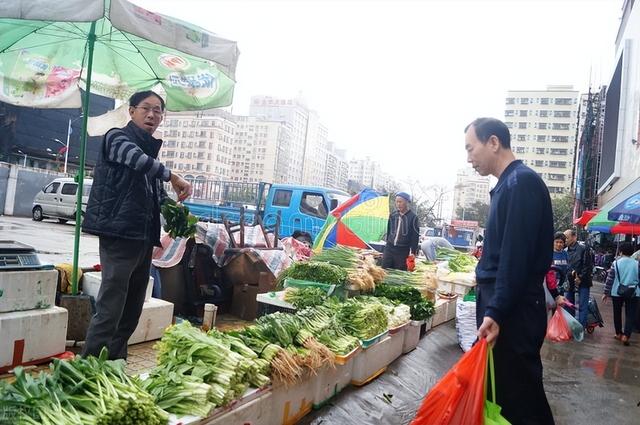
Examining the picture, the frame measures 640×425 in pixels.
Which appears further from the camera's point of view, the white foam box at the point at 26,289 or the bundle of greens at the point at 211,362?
the white foam box at the point at 26,289

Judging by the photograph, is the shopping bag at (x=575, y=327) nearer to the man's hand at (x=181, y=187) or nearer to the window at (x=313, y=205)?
the man's hand at (x=181, y=187)

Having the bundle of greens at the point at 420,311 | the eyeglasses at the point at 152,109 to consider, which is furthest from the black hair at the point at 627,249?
the eyeglasses at the point at 152,109

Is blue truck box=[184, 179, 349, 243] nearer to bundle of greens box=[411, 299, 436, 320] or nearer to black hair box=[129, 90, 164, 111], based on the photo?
bundle of greens box=[411, 299, 436, 320]

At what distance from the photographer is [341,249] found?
670 centimetres

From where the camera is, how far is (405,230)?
7.56m

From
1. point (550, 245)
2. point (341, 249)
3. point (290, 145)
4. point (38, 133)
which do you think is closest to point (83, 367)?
point (550, 245)

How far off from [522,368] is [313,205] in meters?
11.9

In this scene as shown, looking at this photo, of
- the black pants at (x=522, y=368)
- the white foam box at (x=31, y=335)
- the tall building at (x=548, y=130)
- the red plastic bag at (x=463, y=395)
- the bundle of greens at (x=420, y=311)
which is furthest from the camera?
the tall building at (x=548, y=130)

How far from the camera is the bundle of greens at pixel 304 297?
15.5 feet

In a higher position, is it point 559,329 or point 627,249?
point 627,249

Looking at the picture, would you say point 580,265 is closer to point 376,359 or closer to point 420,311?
point 420,311

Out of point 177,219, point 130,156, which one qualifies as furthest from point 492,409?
point 177,219

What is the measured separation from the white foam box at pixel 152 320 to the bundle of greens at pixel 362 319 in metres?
1.90

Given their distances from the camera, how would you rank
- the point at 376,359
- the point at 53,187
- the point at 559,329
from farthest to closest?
the point at 53,187, the point at 559,329, the point at 376,359
